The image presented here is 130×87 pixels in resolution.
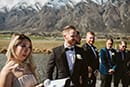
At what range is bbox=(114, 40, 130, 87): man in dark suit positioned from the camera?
7719 mm

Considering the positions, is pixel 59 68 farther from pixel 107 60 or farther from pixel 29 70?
pixel 107 60

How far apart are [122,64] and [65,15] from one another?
1598 centimetres

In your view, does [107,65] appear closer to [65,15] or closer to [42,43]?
[42,43]

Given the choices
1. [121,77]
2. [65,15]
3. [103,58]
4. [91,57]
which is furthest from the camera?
[65,15]

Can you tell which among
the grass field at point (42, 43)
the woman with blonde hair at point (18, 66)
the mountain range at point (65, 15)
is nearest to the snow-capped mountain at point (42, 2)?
the mountain range at point (65, 15)

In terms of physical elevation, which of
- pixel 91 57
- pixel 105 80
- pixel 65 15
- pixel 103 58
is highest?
pixel 65 15

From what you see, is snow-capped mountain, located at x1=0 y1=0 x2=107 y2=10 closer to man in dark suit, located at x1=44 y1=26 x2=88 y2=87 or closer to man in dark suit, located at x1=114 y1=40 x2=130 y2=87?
man in dark suit, located at x1=114 y1=40 x2=130 y2=87

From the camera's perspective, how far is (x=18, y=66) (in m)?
2.81

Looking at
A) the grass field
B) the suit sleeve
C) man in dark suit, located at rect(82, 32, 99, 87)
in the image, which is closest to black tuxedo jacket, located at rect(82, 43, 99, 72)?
man in dark suit, located at rect(82, 32, 99, 87)

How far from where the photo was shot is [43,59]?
16.5 meters

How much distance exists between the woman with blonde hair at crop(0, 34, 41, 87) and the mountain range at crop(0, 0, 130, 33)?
733 inches

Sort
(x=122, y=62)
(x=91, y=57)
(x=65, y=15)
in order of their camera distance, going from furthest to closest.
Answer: (x=65, y=15) < (x=122, y=62) < (x=91, y=57)

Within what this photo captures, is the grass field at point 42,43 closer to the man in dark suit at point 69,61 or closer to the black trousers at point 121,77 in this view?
the black trousers at point 121,77

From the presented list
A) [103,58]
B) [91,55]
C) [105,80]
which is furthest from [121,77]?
[91,55]
